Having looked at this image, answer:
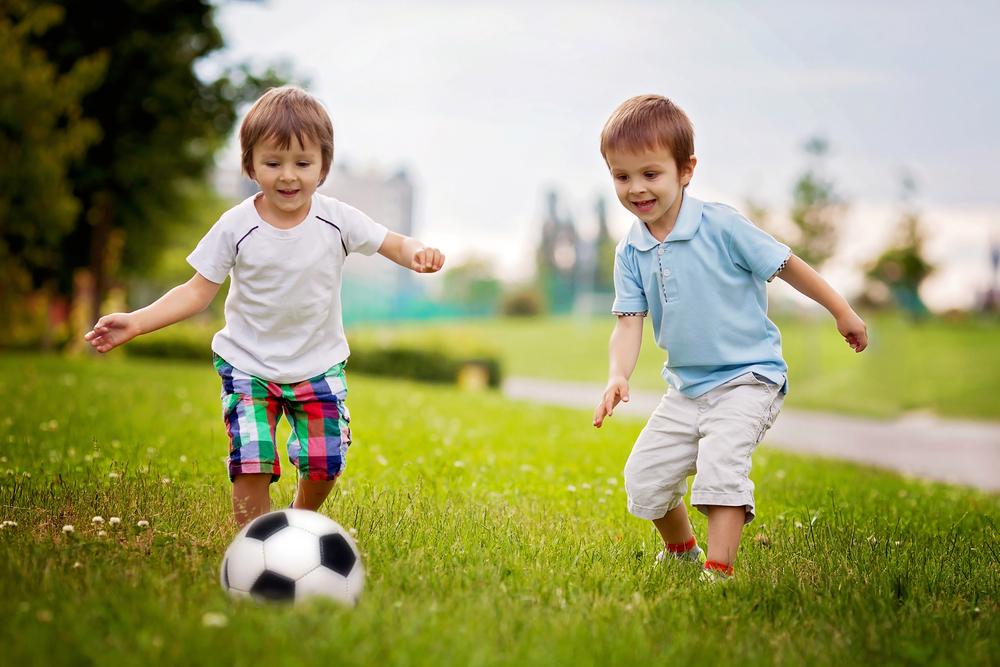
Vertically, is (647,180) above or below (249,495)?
above

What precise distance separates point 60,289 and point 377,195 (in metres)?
19.3

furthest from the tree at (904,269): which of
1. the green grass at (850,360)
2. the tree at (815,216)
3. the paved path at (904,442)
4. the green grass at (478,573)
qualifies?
the green grass at (478,573)

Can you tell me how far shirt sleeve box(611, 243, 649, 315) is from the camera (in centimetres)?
373

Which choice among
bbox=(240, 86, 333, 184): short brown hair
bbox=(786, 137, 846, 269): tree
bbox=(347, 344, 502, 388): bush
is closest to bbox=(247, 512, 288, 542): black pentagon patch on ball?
bbox=(240, 86, 333, 184): short brown hair

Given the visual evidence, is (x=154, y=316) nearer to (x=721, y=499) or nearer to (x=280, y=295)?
(x=280, y=295)

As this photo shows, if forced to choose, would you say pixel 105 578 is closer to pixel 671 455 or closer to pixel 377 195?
pixel 671 455

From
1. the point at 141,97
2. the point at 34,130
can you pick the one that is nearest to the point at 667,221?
the point at 34,130

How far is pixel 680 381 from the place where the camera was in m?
3.72

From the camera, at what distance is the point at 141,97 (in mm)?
17344

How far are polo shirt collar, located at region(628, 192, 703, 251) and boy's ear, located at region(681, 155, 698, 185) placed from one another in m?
0.08

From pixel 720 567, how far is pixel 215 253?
2515mm

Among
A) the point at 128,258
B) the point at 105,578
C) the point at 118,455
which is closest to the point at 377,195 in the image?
the point at 128,258

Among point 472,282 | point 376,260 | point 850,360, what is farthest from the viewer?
point 472,282

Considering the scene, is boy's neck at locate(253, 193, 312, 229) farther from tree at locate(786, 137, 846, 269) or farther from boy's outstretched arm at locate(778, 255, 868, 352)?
tree at locate(786, 137, 846, 269)
